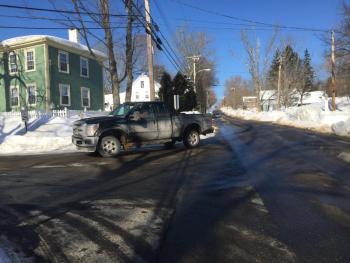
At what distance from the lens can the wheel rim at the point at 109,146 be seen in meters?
12.8

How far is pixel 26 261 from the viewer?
13.1ft

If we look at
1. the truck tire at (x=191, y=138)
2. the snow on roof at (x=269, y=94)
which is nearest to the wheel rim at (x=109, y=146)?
the truck tire at (x=191, y=138)

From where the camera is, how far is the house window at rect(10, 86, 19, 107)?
3269cm

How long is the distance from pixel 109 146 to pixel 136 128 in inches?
46.5

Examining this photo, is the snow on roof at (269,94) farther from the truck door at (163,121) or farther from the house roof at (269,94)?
the truck door at (163,121)

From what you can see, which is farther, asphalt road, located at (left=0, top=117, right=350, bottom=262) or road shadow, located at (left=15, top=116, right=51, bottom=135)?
road shadow, located at (left=15, top=116, right=51, bottom=135)

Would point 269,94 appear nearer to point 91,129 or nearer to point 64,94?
point 64,94

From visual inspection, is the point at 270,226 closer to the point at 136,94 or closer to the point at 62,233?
the point at 62,233

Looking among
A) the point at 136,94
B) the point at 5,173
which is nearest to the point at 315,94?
→ the point at 136,94

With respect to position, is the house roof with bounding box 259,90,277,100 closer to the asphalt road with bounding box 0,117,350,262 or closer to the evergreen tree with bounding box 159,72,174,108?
the evergreen tree with bounding box 159,72,174,108

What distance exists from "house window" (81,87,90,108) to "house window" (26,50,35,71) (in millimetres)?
4971

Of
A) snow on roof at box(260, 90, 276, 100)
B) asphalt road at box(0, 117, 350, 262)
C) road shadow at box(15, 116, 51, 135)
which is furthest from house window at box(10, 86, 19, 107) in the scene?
snow on roof at box(260, 90, 276, 100)

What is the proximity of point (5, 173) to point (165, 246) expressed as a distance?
699cm

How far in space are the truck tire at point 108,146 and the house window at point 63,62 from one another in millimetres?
21550
